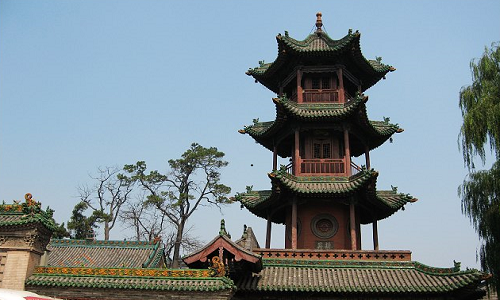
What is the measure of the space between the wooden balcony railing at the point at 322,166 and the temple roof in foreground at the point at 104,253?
8.94 metres

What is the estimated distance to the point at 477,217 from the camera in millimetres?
18891

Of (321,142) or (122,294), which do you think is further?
(321,142)

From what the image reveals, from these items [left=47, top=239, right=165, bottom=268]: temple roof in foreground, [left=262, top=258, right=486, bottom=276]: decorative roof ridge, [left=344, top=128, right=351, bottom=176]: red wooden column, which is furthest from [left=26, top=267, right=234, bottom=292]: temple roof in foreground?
[left=47, top=239, right=165, bottom=268]: temple roof in foreground

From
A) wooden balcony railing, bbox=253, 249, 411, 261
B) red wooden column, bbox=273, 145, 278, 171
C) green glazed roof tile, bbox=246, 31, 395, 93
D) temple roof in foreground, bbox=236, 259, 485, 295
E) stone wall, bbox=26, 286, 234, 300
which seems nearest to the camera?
stone wall, bbox=26, 286, 234, 300

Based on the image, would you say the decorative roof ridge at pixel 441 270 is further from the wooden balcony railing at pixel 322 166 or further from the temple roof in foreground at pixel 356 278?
the wooden balcony railing at pixel 322 166

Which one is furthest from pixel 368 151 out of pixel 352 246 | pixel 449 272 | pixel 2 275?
pixel 2 275

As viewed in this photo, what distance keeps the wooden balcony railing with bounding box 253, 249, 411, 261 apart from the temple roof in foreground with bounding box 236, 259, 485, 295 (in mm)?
190

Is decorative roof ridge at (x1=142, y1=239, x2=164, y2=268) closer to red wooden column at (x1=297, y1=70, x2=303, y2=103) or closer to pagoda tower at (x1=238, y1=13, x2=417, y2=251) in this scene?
pagoda tower at (x1=238, y1=13, x2=417, y2=251)

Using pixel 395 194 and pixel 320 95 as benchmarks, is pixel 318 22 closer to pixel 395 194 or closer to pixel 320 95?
pixel 320 95

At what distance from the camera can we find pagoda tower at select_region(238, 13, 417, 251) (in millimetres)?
17406

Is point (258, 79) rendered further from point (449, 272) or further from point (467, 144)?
point (449, 272)

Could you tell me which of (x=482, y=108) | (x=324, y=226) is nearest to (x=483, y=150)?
(x=482, y=108)

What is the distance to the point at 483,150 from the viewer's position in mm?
18438

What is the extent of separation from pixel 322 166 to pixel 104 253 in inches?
472
